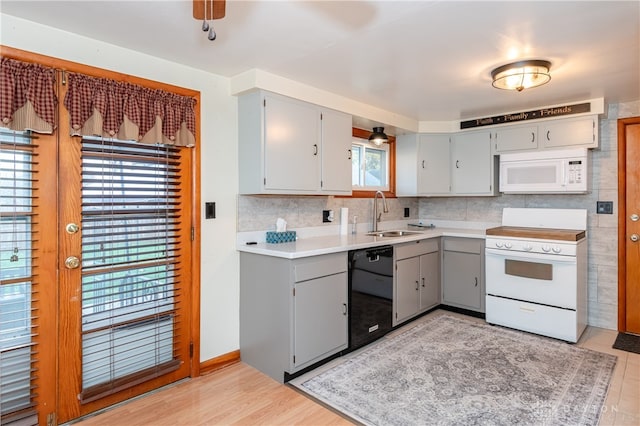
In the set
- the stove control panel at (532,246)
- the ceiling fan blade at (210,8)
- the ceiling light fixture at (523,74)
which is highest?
the ceiling light fixture at (523,74)

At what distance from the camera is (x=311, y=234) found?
137 inches

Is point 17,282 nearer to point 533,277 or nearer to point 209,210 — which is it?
point 209,210

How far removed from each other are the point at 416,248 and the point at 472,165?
1237mm

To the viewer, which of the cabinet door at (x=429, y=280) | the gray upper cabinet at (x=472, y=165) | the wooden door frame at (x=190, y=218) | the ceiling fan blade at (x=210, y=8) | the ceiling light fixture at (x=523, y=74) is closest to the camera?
the ceiling fan blade at (x=210, y=8)

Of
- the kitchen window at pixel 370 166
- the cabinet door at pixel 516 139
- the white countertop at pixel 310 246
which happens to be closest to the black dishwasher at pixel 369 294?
the white countertop at pixel 310 246

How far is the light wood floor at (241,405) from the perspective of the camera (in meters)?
2.10

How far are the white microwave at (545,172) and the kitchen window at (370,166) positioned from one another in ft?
4.05

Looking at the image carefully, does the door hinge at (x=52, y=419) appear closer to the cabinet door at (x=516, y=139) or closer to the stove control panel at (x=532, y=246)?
the stove control panel at (x=532, y=246)

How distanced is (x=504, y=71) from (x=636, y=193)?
6.60ft

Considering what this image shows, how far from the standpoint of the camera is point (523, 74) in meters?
2.50

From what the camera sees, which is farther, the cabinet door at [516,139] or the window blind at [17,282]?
the cabinet door at [516,139]

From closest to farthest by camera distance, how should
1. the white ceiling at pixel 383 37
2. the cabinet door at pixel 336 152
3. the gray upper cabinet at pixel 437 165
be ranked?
1. the white ceiling at pixel 383 37
2. the cabinet door at pixel 336 152
3. the gray upper cabinet at pixel 437 165

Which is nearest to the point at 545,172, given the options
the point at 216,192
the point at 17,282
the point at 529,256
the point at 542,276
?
the point at 529,256

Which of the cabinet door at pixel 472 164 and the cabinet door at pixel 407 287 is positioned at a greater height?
the cabinet door at pixel 472 164
